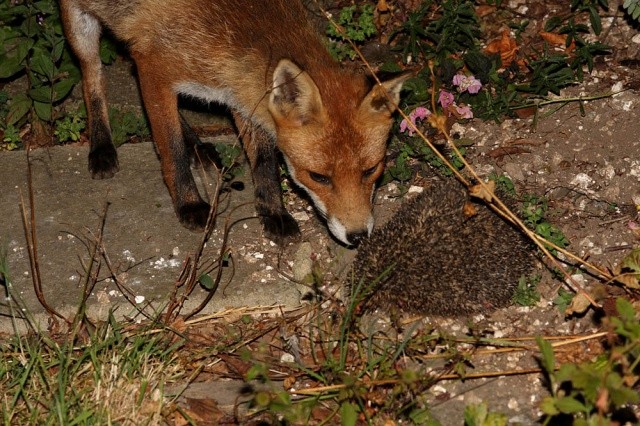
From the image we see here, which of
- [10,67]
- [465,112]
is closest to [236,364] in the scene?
[465,112]

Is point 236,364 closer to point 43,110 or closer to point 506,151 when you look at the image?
point 506,151

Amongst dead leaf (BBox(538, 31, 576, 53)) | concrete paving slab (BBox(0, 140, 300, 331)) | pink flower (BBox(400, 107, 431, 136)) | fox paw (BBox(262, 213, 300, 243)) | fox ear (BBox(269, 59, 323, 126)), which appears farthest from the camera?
dead leaf (BBox(538, 31, 576, 53))

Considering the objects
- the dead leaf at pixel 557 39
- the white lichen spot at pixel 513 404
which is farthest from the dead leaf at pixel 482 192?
the dead leaf at pixel 557 39

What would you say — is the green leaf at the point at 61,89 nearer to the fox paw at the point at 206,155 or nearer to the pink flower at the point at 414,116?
the fox paw at the point at 206,155

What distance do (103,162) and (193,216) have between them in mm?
869

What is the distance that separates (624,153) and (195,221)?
2806mm

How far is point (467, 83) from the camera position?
19.2ft

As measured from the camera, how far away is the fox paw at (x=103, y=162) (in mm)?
5637

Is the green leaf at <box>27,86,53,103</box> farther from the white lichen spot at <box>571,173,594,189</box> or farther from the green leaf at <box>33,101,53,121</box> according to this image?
the white lichen spot at <box>571,173,594,189</box>

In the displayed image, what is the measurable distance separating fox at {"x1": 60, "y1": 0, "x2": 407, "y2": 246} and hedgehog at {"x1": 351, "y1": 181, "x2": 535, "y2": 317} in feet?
0.65

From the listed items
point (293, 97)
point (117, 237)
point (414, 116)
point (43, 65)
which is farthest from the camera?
point (43, 65)

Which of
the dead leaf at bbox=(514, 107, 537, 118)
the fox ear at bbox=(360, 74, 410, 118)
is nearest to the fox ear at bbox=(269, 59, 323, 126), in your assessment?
the fox ear at bbox=(360, 74, 410, 118)

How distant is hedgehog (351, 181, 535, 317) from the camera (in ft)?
14.8

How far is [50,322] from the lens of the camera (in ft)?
15.3
